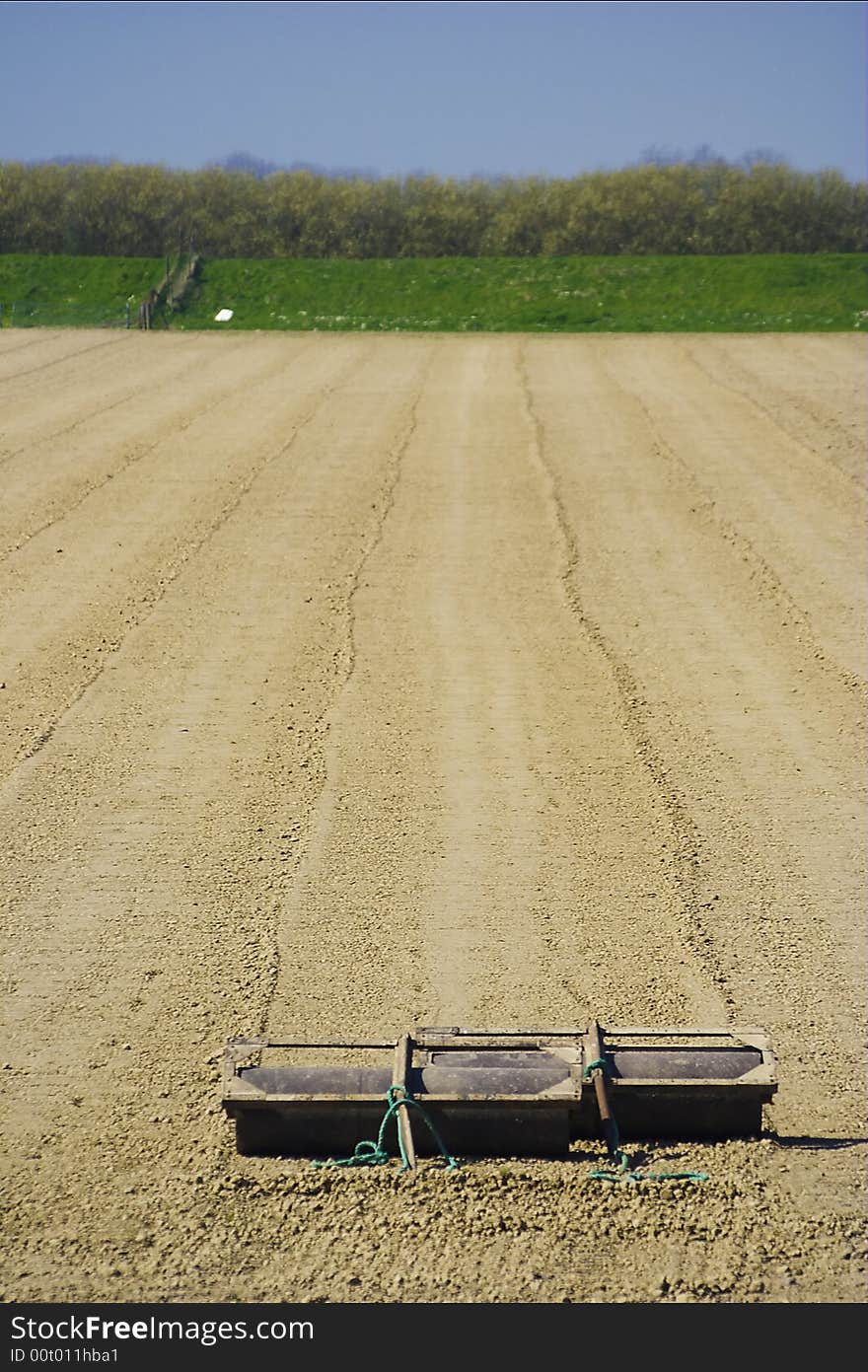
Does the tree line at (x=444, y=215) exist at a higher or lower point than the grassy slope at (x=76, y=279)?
higher

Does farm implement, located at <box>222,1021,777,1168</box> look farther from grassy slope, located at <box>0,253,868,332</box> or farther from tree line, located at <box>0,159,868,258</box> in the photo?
tree line, located at <box>0,159,868,258</box>

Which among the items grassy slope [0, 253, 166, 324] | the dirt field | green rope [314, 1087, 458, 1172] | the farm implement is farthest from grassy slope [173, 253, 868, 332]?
green rope [314, 1087, 458, 1172]

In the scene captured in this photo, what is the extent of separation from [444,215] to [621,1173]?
46.0m

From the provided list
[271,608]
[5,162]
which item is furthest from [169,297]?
[271,608]

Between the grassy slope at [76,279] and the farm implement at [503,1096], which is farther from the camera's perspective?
the grassy slope at [76,279]

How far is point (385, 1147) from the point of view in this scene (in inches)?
201

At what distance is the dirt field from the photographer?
472 cm

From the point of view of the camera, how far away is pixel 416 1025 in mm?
5859

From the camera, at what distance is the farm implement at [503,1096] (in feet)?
16.5

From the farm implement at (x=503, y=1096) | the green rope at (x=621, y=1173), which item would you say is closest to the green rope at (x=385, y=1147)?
the farm implement at (x=503, y=1096)

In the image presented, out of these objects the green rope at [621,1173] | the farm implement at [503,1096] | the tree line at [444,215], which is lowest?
the green rope at [621,1173]

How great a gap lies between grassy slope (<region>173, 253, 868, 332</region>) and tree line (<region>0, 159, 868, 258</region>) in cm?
447

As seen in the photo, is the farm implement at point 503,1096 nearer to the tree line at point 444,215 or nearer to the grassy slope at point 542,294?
the grassy slope at point 542,294

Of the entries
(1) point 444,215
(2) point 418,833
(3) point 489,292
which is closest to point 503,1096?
(2) point 418,833
